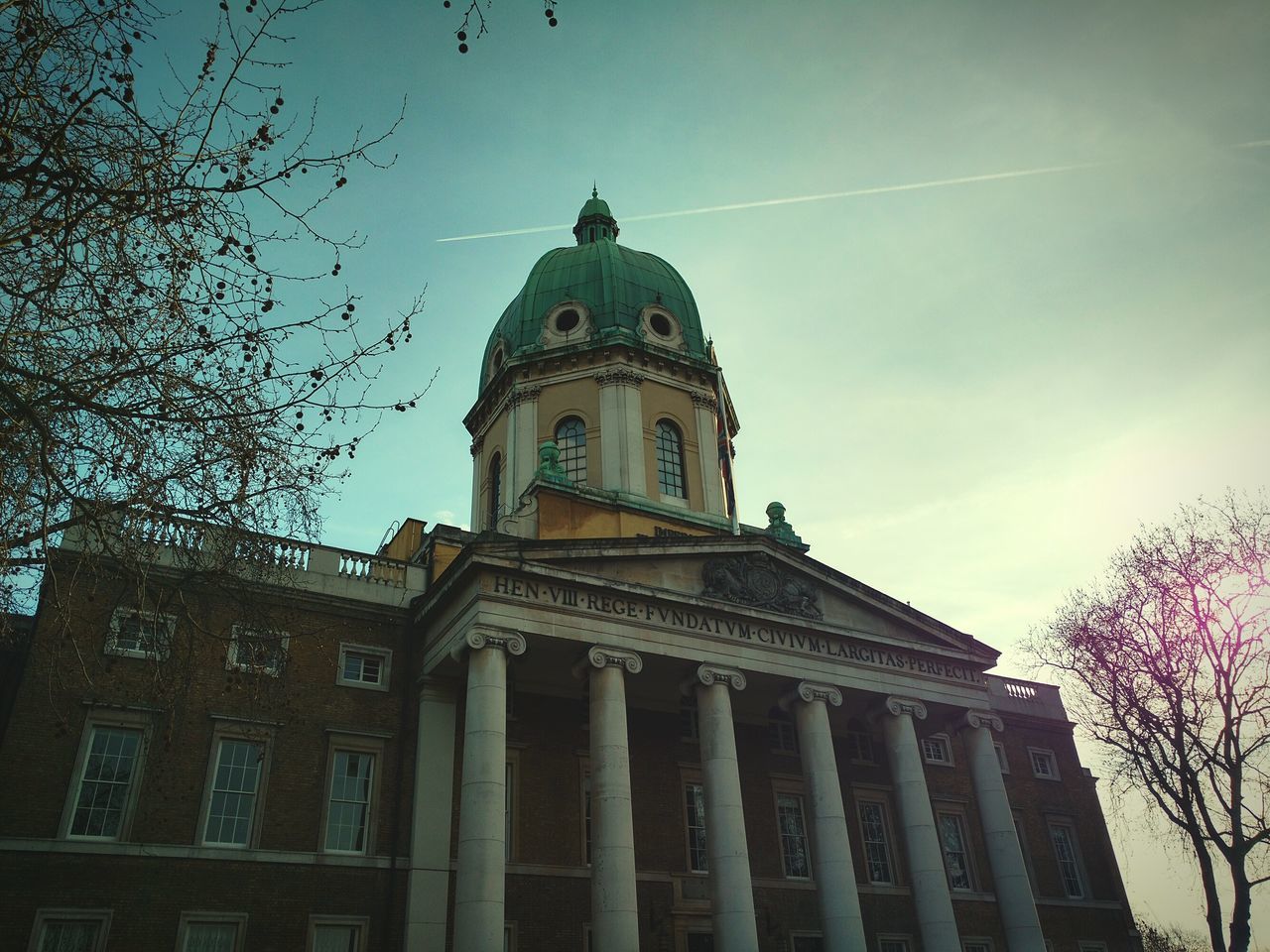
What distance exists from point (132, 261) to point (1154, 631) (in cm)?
2865

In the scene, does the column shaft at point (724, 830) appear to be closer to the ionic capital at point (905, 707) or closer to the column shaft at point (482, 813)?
the column shaft at point (482, 813)

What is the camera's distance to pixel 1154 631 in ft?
93.2

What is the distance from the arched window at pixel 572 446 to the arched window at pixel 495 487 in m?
2.52

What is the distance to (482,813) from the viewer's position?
1862cm

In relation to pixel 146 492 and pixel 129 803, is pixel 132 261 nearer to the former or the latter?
pixel 146 492

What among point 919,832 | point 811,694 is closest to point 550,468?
point 811,694

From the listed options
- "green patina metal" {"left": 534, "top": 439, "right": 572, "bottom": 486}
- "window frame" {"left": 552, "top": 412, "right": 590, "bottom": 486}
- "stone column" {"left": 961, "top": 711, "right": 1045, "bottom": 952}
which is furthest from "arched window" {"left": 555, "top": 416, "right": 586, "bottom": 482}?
"stone column" {"left": 961, "top": 711, "right": 1045, "bottom": 952}

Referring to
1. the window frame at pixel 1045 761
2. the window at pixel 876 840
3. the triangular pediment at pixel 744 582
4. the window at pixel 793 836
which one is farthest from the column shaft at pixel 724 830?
the window frame at pixel 1045 761

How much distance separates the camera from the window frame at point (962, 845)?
2875 centimetres

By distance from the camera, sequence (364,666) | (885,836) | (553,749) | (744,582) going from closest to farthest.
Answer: (364,666) < (553,749) < (744,582) < (885,836)

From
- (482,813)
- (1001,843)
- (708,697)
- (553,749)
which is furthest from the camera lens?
(1001,843)

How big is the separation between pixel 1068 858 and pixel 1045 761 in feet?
10.8

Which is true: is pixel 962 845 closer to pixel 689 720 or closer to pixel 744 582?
pixel 689 720

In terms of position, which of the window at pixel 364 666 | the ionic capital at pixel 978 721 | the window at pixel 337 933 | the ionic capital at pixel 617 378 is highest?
the ionic capital at pixel 617 378
